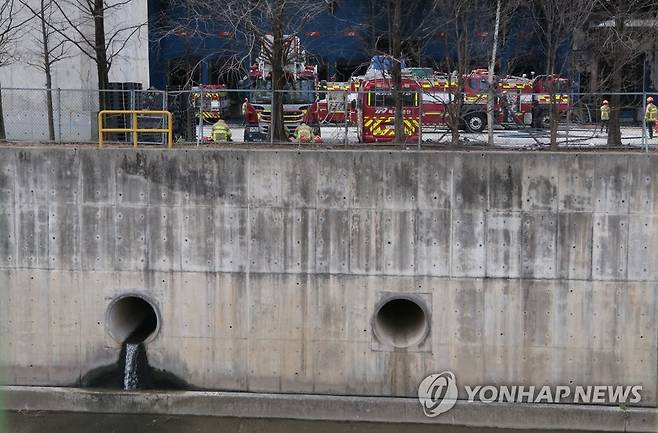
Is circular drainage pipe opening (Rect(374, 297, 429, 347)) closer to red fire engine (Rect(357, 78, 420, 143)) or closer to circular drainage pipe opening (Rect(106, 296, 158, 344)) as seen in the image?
circular drainage pipe opening (Rect(106, 296, 158, 344))

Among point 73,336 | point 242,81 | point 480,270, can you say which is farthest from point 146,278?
point 242,81

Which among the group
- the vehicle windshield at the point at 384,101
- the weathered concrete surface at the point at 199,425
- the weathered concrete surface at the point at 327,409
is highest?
the vehicle windshield at the point at 384,101

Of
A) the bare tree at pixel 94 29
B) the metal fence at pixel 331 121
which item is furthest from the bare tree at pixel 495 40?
the bare tree at pixel 94 29

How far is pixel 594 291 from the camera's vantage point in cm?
1228

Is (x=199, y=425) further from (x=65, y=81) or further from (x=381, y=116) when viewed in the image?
(x=65, y=81)

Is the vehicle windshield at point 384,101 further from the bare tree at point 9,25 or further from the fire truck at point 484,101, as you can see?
the bare tree at point 9,25

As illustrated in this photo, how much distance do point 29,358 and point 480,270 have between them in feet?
24.9

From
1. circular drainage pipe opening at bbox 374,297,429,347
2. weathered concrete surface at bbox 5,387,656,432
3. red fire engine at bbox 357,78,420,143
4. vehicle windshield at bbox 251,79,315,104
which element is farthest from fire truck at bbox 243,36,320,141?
weathered concrete surface at bbox 5,387,656,432

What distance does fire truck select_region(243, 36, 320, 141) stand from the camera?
18.8m

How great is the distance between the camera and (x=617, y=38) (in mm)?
18250

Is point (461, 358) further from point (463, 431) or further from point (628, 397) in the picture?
point (628, 397)

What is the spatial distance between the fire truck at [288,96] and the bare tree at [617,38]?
6341 millimetres

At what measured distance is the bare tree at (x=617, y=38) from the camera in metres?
16.6

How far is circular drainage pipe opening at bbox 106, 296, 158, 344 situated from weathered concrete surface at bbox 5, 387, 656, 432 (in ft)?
3.51
